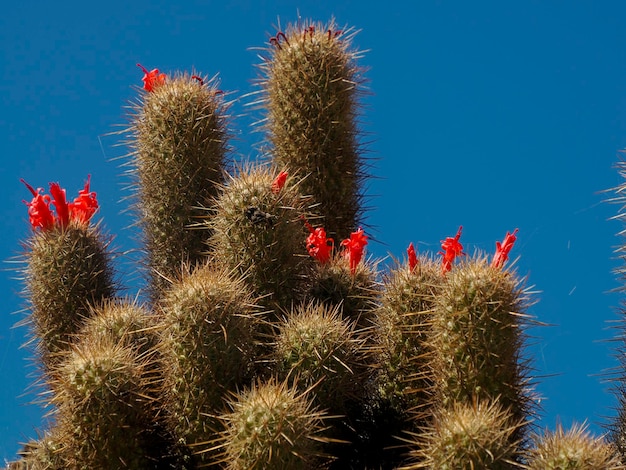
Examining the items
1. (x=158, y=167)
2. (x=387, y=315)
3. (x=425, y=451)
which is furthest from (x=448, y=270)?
(x=158, y=167)

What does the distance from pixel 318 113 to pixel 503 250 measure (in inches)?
94.1

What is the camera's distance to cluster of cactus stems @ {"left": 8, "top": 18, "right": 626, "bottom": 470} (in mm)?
6816

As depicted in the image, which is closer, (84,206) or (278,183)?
(278,183)

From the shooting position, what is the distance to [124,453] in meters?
7.25

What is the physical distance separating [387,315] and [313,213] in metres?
1.59

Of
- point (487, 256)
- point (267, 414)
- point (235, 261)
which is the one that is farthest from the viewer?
point (235, 261)

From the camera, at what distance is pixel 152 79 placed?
31.0ft

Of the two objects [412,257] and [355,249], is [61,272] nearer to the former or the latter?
[355,249]

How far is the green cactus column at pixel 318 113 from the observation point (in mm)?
9047

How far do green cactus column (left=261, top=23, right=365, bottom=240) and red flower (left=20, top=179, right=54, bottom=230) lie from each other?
81.1 inches

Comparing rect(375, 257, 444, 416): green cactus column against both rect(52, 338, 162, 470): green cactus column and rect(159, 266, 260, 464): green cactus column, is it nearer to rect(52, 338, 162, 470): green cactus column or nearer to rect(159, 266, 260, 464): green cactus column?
rect(159, 266, 260, 464): green cactus column

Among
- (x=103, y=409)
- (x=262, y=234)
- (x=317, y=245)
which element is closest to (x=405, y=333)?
(x=317, y=245)

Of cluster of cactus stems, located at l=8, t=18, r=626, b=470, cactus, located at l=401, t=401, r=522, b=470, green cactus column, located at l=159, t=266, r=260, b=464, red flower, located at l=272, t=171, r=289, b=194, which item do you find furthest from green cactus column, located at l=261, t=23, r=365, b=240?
cactus, located at l=401, t=401, r=522, b=470

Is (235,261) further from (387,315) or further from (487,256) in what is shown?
(487,256)
